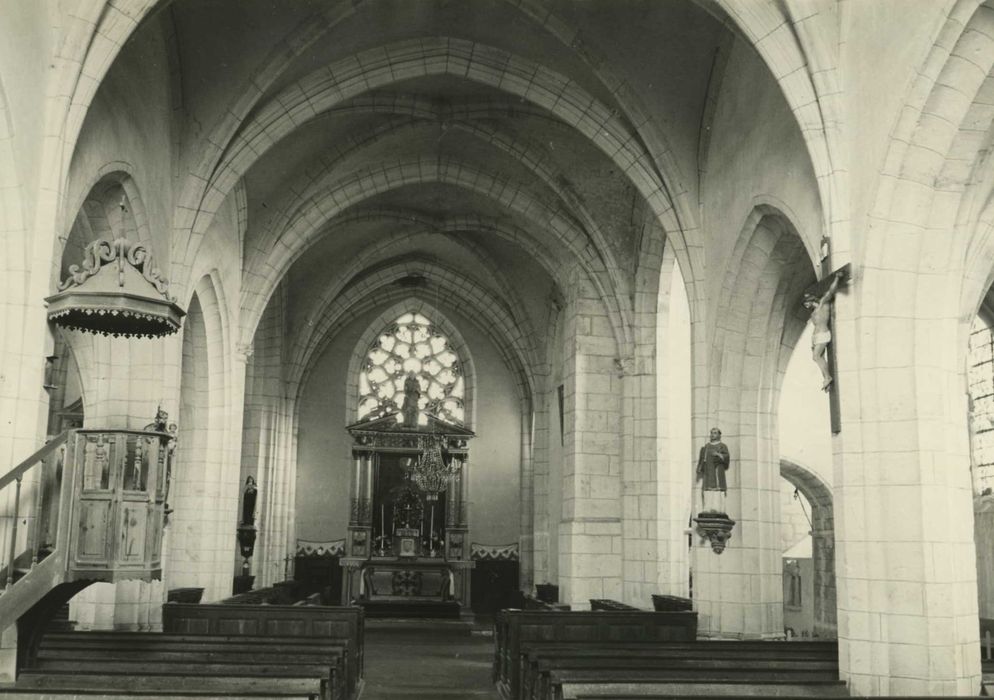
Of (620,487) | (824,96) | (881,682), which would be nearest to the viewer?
(881,682)

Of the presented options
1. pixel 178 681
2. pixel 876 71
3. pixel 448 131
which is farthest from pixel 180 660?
pixel 448 131

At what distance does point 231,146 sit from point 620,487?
28.2 feet

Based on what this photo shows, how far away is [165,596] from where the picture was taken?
573 inches

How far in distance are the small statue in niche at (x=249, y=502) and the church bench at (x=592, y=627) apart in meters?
8.84

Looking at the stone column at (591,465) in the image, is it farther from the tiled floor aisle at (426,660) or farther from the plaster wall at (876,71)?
the plaster wall at (876,71)

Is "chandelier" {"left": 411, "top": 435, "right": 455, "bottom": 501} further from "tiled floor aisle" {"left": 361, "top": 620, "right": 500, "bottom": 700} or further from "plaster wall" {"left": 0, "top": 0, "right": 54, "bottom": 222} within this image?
"plaster wall" {"left": 0, "top": 0, "right": 54, "bottom": 222}

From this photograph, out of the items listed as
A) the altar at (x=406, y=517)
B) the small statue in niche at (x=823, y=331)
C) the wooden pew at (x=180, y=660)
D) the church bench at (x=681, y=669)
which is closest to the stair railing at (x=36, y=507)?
the wooden pew at (x=180, y=660)

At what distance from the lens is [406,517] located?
83.7ft

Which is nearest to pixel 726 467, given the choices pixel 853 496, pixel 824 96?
pixel 853 496

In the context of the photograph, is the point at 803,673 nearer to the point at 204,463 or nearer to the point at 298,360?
the point at 204,463

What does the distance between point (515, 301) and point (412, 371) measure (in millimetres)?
4298

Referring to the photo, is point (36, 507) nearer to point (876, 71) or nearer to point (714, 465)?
point (714, 465)

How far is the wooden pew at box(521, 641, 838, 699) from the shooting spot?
800 cm

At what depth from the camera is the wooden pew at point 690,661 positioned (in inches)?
315
